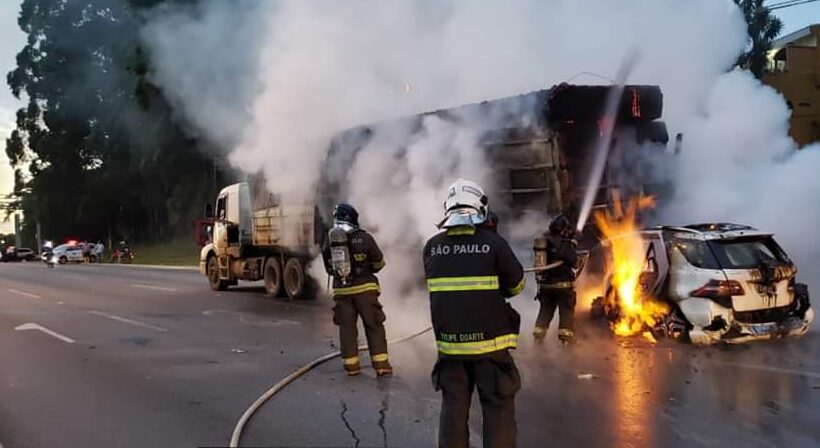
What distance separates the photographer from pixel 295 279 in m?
13.8

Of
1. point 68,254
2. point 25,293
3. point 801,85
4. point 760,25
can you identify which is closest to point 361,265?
point 801,85

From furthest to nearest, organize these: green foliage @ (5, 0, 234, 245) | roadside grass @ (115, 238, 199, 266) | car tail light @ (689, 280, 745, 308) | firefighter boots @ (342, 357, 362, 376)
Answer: roadside grass @ (115, 238, 199, 266)
green foliage @ (5, 0, 234, 245)
car tail light @ (689, 280, 745, 308)
firefighter boots @ (342, 357, 362, 376)

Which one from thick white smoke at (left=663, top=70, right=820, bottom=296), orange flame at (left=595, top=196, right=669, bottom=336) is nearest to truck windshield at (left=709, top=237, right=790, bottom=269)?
orange flame at (left=595, top=196, right=669, bottom=336)

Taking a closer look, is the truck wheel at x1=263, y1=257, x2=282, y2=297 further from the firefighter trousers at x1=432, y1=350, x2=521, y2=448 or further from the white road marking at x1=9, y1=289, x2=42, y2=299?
the firefighter trousers at x1=432, y1=350, x2=521, y2=448

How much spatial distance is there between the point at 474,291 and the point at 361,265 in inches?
123

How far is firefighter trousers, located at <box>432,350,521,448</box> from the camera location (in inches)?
148

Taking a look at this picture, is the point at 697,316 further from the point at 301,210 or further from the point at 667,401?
the point at 301,210

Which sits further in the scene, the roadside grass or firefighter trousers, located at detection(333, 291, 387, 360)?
the roadside grass

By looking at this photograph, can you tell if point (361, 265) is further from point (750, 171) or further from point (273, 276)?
point (273, 276)

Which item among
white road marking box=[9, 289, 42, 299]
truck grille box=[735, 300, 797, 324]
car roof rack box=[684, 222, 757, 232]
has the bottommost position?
white road marking box=[9, 289, 42, 299]

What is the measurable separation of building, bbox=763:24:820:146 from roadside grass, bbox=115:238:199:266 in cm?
2598

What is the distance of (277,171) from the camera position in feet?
45.0

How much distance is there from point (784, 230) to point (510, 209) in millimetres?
3448

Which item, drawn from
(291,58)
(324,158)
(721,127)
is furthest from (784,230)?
(291,58)
